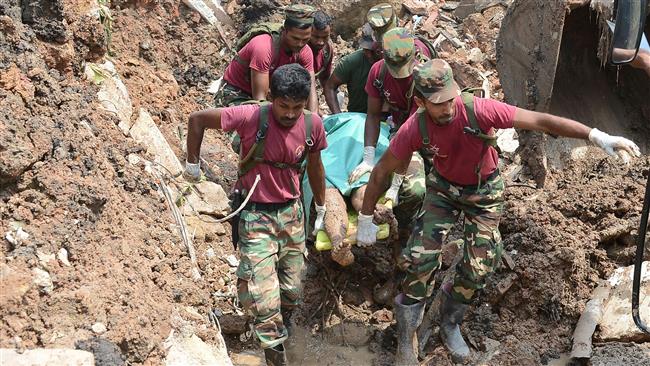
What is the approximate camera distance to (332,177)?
19.0 ft

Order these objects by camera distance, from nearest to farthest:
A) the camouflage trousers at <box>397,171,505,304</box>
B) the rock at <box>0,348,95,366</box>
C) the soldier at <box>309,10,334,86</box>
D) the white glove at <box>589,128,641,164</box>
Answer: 1. the rock at <box>0,348,95,366</box>
2. the white glove at <box>589,128,641,164</box>
3. the camouflage trousers at <box>397,171,505,304</box>
4. the soldier at <box>309,10,334,86</box>

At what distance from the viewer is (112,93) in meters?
6.45

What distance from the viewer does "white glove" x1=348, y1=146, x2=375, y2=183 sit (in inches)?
222

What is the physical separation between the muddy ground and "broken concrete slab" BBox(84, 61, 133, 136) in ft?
0.46

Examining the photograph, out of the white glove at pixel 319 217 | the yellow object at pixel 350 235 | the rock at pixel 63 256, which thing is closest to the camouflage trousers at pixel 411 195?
the yellow object at pixel 350 235

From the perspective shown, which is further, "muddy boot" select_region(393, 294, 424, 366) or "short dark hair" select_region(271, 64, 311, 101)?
"muddy boot" select_region(393, 294, 424, 366)

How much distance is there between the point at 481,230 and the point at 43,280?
2628 mm

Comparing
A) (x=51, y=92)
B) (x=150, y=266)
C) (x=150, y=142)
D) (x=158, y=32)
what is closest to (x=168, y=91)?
(x=158, y=32)

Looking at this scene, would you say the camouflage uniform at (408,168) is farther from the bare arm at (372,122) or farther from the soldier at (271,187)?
the soldier at (271,187)

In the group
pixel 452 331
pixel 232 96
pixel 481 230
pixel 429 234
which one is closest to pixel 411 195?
pixel 429 234

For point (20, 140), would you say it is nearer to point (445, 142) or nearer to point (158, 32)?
point (445, 142)

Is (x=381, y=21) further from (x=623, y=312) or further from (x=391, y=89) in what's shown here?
(x=623, y=312)

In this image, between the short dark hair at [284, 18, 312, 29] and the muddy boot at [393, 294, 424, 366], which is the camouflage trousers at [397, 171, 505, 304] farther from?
the short dark hair at [284, 18, 312, 29]

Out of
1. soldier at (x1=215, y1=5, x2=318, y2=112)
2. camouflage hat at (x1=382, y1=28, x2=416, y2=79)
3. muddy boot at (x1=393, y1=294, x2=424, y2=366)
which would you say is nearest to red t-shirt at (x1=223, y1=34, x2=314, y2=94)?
soldier at (x1=215, y1=5, x2=318, y2=112)
